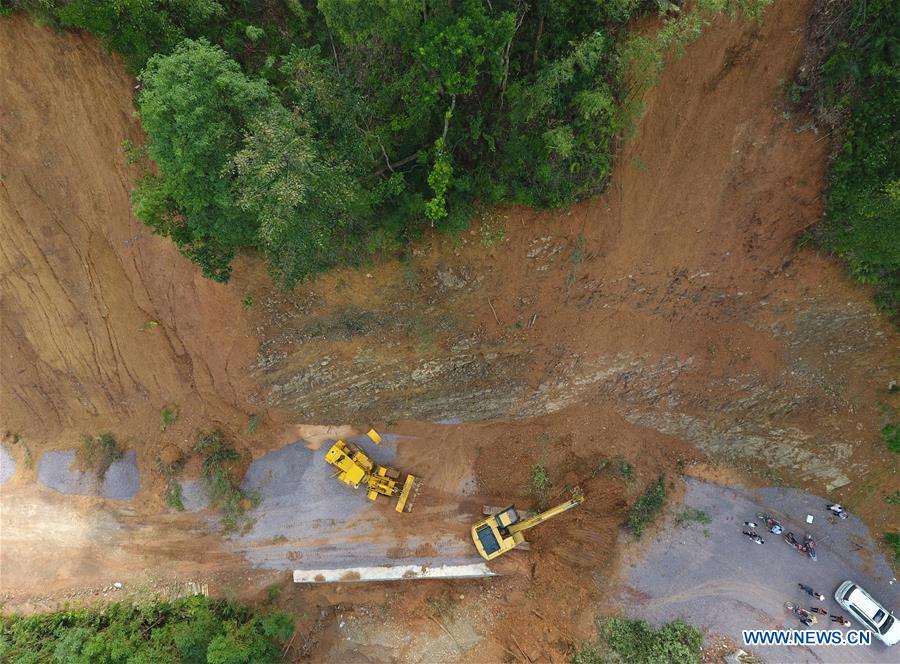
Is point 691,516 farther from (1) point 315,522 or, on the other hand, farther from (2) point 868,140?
(1) point 315,522

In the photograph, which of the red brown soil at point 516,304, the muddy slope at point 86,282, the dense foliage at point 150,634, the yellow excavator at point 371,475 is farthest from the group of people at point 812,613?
the muddy slope at point 86,282

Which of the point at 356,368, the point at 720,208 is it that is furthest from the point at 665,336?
the point at 356,368

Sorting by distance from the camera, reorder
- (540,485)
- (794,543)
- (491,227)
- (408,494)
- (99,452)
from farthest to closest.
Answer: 1. (408,494)
2. (540,485)
3. (99,452)
4. (794,543)
5. (491,227)

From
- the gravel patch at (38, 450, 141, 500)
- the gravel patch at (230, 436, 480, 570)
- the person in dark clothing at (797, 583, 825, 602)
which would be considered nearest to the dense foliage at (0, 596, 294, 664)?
the gravel patch at (230, 436, 480, 570)

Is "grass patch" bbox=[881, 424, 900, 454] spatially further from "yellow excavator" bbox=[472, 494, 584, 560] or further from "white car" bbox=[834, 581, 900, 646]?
"yellow excavator" bbox=[472, 494, 584, 560]

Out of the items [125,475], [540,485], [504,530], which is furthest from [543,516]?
[125,475]
